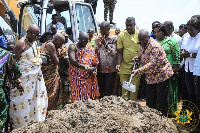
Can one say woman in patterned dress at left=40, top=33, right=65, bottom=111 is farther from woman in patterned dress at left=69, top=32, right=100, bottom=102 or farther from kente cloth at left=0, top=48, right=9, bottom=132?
kente cloth at left=0, top=48, right=9, bottom=132

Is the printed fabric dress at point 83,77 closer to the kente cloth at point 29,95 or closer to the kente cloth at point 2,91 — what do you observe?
the kente cloth at point 29,95

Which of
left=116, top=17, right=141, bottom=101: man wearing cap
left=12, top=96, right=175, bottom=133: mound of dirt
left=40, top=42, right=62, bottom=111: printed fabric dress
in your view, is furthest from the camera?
left=116, top=17, right=141, bottom=101: man wearing cap

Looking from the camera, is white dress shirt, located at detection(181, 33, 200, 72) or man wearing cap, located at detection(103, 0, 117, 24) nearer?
white dress shirt, located at detection(181, 33, 200, 72)

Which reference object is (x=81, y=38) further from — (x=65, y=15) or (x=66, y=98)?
(x=65, y=15)

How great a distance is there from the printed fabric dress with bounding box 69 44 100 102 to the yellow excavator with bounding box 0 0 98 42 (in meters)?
1.93

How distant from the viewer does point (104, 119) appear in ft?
8.85

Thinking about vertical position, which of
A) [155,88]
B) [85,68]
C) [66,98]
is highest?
[85,68]

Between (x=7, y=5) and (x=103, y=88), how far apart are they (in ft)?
14.8

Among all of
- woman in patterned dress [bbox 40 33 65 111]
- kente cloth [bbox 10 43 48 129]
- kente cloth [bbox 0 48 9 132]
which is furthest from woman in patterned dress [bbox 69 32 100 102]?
kente cloth [bbox 0 48 9 132]

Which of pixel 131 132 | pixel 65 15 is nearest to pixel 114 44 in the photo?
pixel 65 15

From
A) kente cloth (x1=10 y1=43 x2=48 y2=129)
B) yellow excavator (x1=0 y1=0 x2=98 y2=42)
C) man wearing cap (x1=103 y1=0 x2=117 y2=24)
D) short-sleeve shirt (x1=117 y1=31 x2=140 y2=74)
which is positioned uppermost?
man wearing cap (x1=103 y1=0 x2=117 y2=24)

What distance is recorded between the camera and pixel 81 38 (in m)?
5.15

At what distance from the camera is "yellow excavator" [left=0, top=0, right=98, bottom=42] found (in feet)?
23.3

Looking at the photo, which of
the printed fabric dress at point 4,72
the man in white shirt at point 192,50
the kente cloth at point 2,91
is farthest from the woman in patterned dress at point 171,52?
the kente cloth at point 2,91
